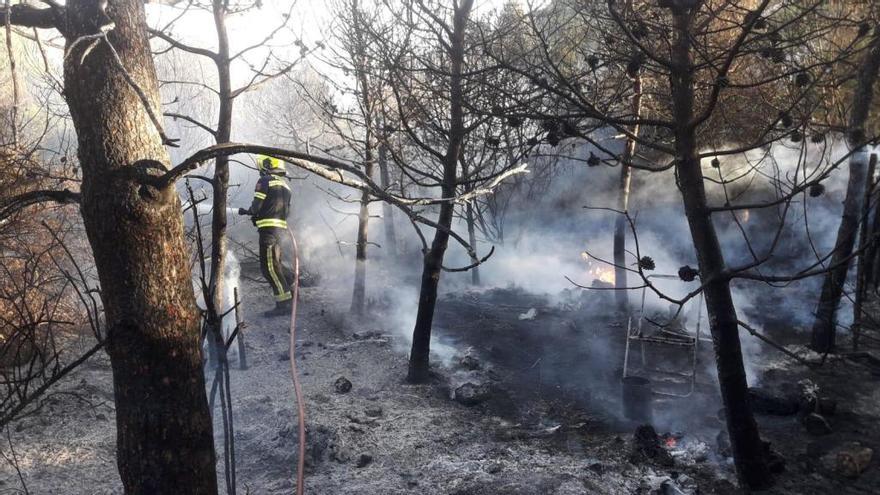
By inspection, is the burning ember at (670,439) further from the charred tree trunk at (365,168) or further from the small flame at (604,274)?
the small flame at (604,274)

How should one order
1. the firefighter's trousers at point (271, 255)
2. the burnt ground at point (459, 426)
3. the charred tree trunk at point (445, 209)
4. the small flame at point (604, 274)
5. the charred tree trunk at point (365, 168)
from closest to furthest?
1. the burnt ground at point (459, 426)
2. the charred tree trunk at point (445, 209)
3. the charred tree trunk at point (365, 168)
4. the firefighter's trousers at point (271, 255)
5. the small flame at point (604, 274)

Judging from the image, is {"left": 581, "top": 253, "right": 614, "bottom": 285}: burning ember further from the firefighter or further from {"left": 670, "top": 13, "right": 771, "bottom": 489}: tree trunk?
{"left": 670, "top": 13, "right": 771, "bottom": 489}: tree trunk

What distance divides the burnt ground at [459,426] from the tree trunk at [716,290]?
19.9 inches

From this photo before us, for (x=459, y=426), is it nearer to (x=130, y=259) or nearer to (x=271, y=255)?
(x=130, y=259)

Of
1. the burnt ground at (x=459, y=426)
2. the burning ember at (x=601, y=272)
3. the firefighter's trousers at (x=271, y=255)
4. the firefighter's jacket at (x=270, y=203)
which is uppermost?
the firefighter's jacket at (x=270, y=203)

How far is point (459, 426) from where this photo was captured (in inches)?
243

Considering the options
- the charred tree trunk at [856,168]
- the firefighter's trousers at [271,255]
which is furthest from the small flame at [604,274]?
the firefighter's trousers at [271,255]

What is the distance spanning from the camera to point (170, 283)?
2.63 meters

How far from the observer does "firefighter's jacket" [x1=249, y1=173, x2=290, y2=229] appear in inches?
349

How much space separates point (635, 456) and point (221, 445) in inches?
177

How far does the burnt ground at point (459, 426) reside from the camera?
4922mm

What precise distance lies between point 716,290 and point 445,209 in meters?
3.29

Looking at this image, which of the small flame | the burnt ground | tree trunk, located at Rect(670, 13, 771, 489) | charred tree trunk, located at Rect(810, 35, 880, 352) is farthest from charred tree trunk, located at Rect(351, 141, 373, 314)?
charred tree trunk, located at Rect(810, 35, 880, 352)

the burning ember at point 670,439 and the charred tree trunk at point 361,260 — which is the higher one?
the charred tree trunk at point 361,260
